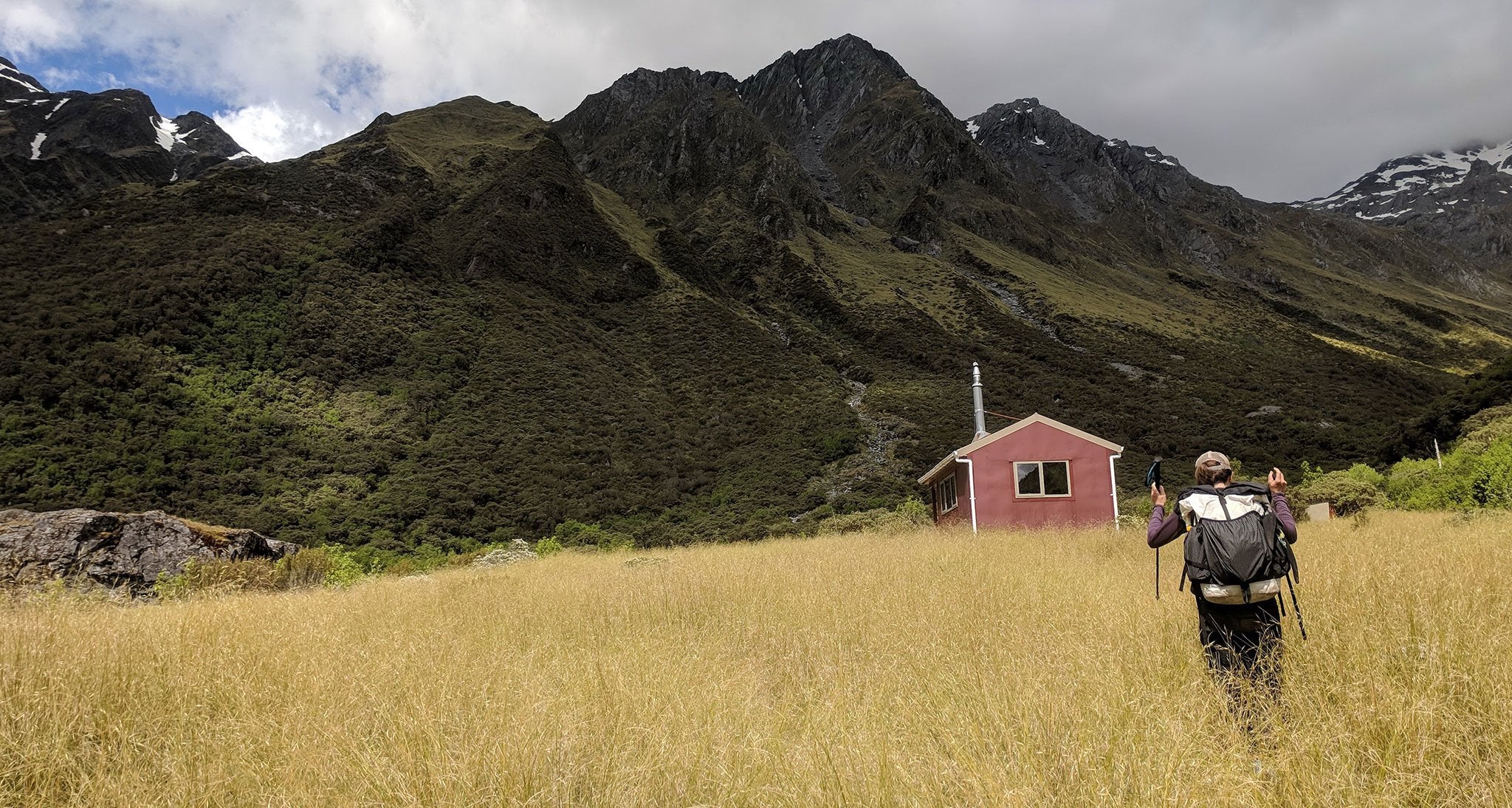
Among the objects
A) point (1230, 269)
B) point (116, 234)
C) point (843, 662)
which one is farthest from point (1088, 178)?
point (843, 662)

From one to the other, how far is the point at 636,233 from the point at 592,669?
243 feet

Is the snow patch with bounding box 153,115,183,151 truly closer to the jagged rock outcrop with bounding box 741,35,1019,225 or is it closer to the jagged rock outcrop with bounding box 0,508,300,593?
the jagged rock outcrop with bounding box 741,35,1019,225

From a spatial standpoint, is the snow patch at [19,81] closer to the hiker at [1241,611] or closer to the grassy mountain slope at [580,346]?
the grassy mountain slope at [580,346]

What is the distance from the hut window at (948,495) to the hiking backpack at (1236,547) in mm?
20320

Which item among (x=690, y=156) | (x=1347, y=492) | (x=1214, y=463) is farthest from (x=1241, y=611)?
(x=690, y=156)

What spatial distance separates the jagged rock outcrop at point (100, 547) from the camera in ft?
31.1

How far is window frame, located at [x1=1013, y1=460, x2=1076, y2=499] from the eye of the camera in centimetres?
2092

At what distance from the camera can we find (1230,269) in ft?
383

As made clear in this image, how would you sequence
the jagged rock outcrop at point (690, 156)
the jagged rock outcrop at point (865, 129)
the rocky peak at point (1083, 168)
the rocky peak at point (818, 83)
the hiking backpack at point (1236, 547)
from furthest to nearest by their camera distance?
the rocky peak at point (818, 83), the rocky peak at point (1083, 168), the jagged rock outcrop at point (865, 129), the jagged rock outcrop at point (690, 156), the hiking backpack at point (1236, 547)

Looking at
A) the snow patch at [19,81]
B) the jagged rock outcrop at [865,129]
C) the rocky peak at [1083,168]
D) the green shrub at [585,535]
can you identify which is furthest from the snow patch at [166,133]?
the rocky peak at [1083,168]

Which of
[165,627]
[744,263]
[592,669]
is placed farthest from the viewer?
[744,263]

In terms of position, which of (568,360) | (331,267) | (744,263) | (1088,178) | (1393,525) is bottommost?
(1393,525)

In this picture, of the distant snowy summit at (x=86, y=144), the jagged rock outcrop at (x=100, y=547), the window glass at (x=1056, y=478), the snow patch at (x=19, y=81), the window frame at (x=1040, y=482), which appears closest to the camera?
the jagged rock outcrop at (x=100, y=547)

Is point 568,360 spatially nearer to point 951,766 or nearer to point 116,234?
point 116,234
